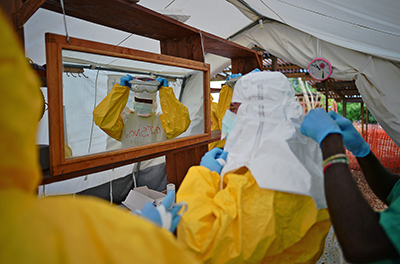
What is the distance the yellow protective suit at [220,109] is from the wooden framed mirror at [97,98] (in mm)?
674

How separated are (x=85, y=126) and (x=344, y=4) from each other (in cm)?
147

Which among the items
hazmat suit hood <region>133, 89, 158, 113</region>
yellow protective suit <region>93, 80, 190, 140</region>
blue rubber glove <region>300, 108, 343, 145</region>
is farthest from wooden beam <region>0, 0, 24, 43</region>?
blue rubber glove <region>300, 108, 343, 145</region>

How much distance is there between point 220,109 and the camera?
8.00 ft

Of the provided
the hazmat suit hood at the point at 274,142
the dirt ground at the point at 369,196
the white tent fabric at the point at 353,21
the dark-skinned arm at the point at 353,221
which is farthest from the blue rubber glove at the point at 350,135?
the dirt ground at the point at 369,196

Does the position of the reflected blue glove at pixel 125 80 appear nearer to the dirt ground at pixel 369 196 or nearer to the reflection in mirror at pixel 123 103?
the reflection in mirror at pixel 123 103

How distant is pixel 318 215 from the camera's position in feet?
2.60

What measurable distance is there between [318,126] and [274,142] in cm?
15

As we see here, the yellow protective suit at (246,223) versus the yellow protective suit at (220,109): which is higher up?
the yellow protective suit at (220,109)

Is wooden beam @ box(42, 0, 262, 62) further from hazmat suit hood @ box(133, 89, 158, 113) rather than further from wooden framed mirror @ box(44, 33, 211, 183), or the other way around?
hazmat suit hood @ box(133, 89, 158, 113)

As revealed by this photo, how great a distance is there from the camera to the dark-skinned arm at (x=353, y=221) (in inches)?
22.6

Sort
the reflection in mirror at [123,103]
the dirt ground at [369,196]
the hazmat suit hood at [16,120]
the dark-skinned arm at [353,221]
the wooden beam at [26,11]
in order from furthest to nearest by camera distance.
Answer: the dirt ground at [369,196], the reflection in mirror at [123,103], the wooden beam at [26,11], the dark-skinned arm at [353,221], the hazmat suit hood at [16,120]

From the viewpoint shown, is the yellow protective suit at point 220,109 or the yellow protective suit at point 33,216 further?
the yellow protective suit at point 220,109

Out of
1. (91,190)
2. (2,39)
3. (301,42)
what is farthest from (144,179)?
(2,39)

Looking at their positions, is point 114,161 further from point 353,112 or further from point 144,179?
point 353,112
